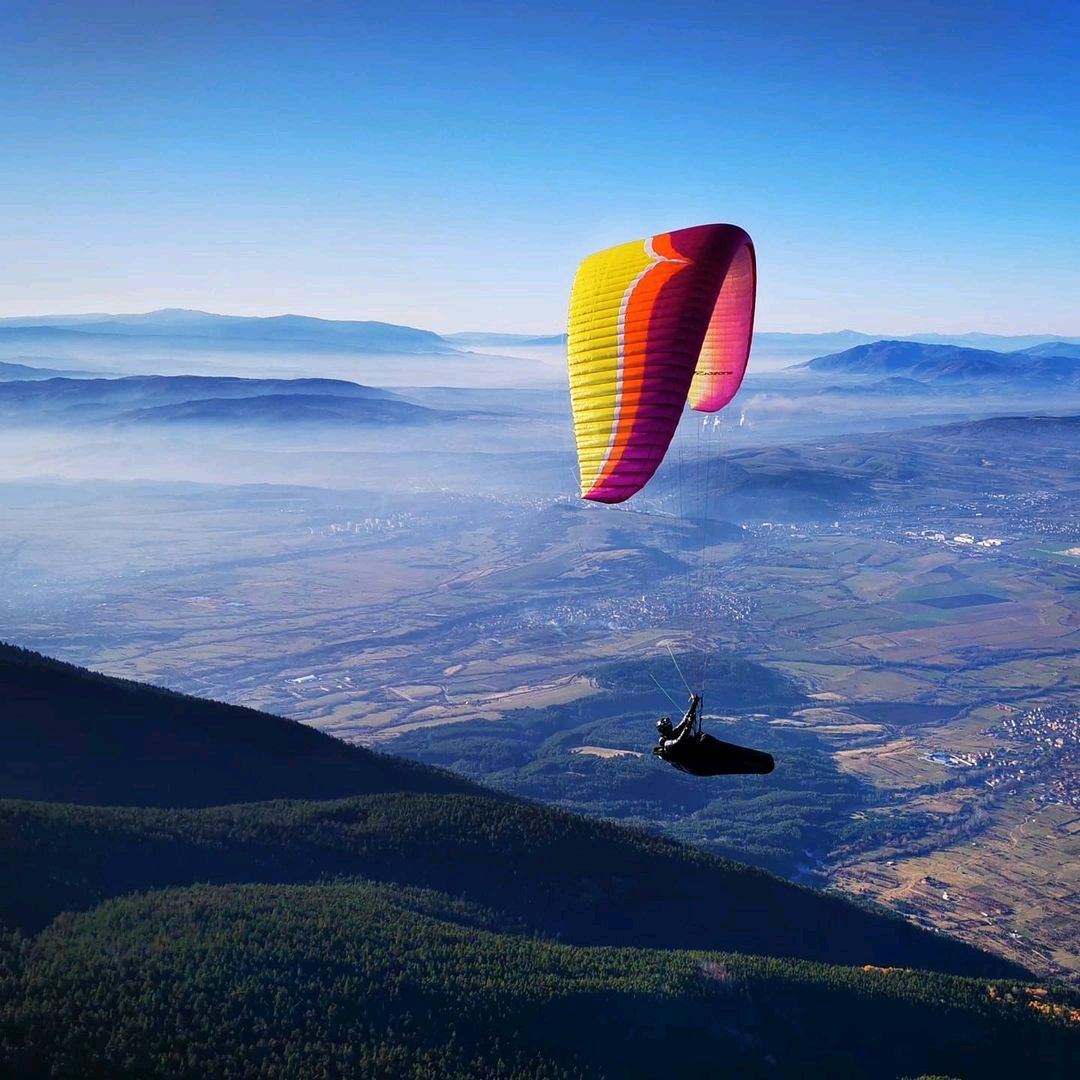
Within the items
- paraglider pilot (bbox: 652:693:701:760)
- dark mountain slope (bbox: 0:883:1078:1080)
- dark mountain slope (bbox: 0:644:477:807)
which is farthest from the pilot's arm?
dark mountain slope (bbox: 0:644:477:807)

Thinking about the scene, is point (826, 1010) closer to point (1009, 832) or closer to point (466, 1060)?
point (466, 1060)

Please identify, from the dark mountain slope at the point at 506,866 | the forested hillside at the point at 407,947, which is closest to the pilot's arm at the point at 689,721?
the forested hillside at the point at 407,947

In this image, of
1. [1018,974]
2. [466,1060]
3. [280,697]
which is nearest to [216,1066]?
[466,1060]

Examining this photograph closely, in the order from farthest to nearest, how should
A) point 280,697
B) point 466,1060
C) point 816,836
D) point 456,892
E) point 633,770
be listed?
1. point 280,697
2. point 633,770
3. point 816,836
4. point 456,892
5. point 466,1060

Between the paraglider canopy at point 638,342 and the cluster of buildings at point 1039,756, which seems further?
the cluster of buildings at point 1039,756

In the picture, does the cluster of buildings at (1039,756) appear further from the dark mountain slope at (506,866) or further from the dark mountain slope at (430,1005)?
the dark mountain slope at (430,1005)

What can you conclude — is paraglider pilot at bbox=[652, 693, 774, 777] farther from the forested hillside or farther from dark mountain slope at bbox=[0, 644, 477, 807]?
dark mountain slope at bbox=[0, 644, 477, 807]

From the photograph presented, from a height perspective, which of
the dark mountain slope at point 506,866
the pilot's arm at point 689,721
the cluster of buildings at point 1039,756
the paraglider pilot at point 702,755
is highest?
the pilot's arm at point 689,721
